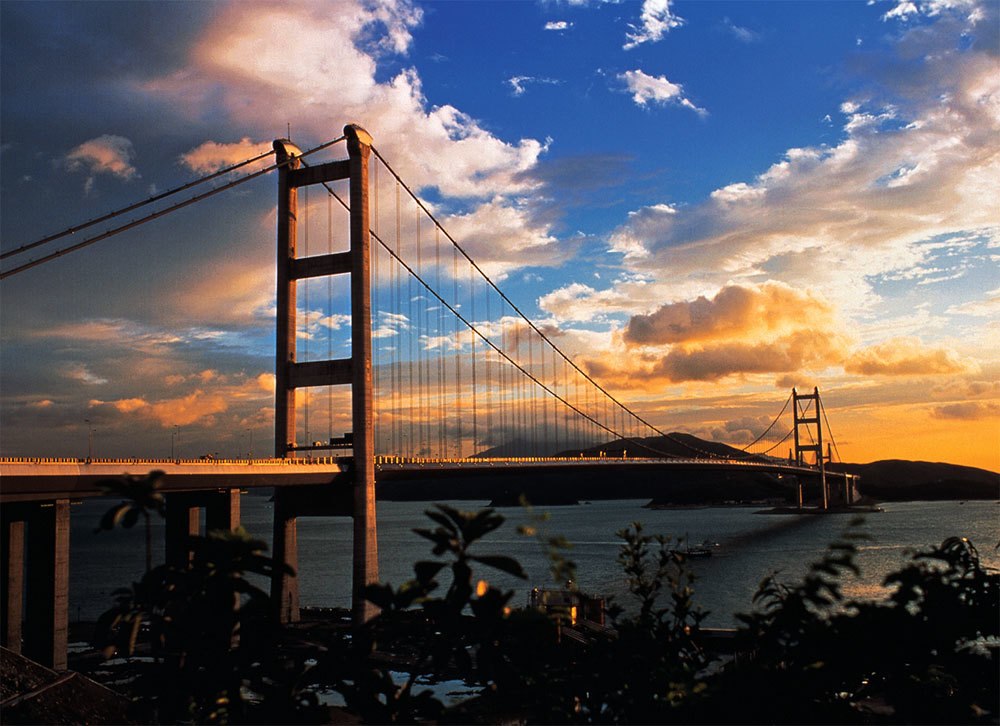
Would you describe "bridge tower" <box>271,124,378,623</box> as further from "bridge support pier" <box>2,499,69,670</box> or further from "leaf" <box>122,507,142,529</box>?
"leaf" <box>122,507,142,529</box>

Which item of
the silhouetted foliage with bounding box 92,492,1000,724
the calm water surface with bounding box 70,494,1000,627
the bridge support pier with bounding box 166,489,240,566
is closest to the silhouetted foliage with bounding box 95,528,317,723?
the silhouetted foliage with bounding box 92,492,1000,724

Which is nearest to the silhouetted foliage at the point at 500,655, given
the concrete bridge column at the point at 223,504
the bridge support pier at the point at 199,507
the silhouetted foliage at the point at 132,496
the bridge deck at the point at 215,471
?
the silhouetted foliage at the point at 132,496

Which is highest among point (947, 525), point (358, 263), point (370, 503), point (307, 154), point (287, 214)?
point (307, 154)

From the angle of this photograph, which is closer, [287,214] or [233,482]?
[233,482]

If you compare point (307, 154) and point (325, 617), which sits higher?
point (307, 154)

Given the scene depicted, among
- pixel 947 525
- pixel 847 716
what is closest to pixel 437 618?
pixel 847 716

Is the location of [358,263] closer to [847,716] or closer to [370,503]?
[370,503]

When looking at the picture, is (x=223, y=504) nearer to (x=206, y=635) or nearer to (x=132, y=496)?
(x=206, y=635)

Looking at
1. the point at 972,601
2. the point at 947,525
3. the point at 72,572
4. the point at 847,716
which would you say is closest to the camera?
the point at 847,716
